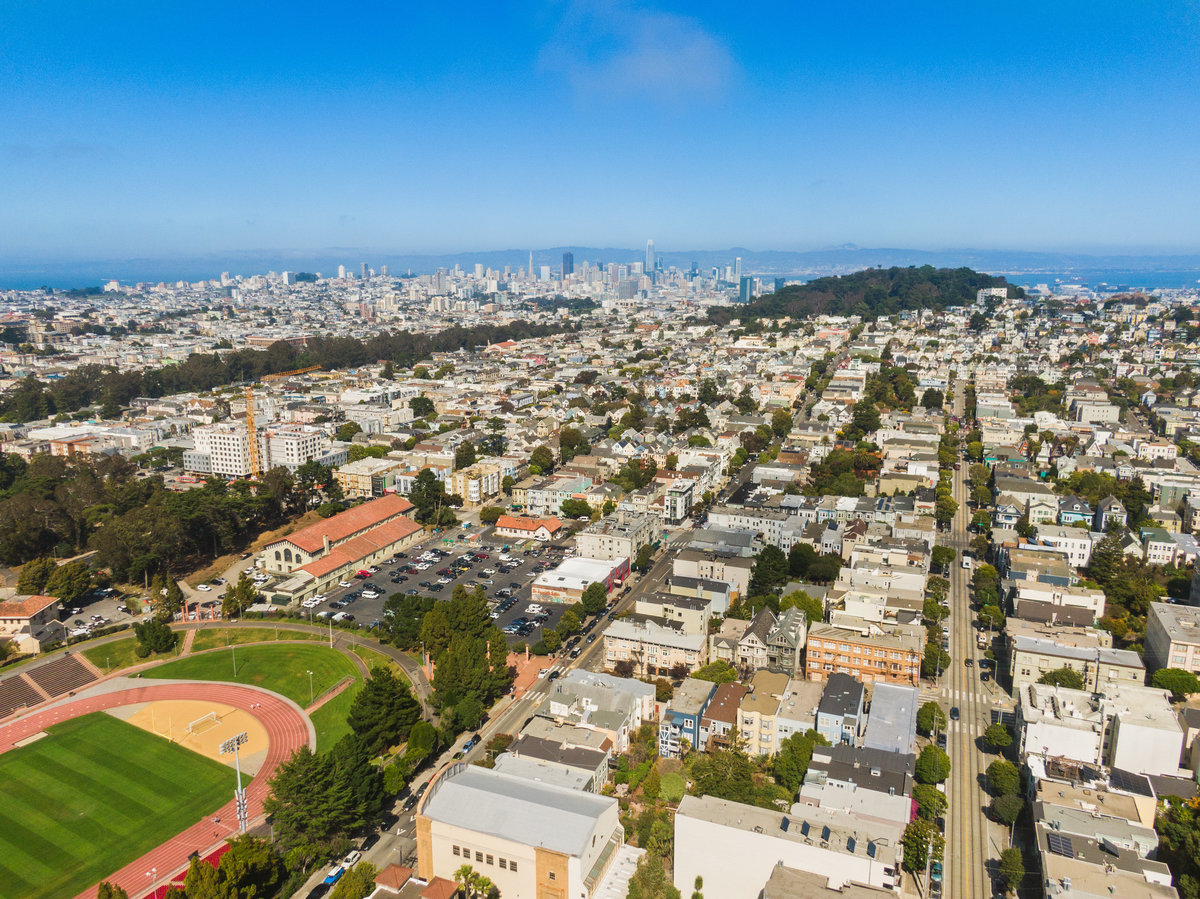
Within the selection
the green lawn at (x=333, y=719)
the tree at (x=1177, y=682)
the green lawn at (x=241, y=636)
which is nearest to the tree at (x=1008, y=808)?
the tree at (x=1177, y=682)

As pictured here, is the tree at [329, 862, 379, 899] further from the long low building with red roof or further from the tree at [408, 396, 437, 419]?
the tree at [408, 396, 437, 419]

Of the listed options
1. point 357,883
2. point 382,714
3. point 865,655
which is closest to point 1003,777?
point 865,655

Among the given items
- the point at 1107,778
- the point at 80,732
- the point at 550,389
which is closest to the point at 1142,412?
the point at 550,389

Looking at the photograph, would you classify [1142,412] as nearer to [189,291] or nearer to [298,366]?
[298,366]

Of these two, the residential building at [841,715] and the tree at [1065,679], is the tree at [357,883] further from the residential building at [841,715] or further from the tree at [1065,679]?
the tree at [1065,679]

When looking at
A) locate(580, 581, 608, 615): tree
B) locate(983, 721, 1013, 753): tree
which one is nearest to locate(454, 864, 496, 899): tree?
locate(580, 581, 608, 615): tree

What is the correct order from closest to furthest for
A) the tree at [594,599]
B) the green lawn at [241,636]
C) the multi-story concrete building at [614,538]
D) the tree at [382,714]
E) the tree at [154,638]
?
the tree at [382,714] → the tree at [154,638] → the green lawn at [241,636] → the tree at [594,599] → the multi-story concrete building at [614,538]

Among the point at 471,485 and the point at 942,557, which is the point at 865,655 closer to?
the point at 942,557
